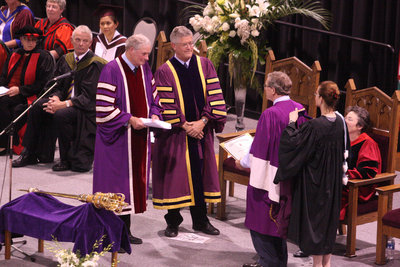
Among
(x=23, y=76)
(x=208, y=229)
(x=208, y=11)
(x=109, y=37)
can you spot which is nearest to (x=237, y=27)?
(x=208, y=11)

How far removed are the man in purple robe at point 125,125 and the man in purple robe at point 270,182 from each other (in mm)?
992

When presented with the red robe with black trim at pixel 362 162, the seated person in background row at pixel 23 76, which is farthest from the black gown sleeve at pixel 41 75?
the red robe with black trim at pixel 362 162

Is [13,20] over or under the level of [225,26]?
under

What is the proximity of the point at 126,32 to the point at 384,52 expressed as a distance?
4.39 metres

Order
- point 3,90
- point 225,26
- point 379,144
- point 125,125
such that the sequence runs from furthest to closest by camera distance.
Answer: point 3,90, point 225,26, point 379,144, point 125,125

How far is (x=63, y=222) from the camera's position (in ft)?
16.4

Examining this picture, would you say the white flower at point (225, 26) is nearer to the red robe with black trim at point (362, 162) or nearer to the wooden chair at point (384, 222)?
the red robe with black trim at point (362, 162)

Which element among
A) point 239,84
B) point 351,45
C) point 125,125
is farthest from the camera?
point 351,45

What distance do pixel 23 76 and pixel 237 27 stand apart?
8.53ft

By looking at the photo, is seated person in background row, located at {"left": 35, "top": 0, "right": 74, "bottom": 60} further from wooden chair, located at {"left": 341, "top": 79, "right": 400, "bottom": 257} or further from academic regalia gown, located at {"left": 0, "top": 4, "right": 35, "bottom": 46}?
wooden chair, located at {"left": 341, "top": 79, "right": 400, "bottom": 257}

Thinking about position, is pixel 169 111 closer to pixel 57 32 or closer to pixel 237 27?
pixel 237 27

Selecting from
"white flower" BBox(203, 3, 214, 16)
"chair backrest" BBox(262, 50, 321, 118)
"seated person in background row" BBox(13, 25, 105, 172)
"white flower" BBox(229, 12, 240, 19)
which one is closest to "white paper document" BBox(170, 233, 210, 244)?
"chair backrest" BBox(262, 50, 321, 118)

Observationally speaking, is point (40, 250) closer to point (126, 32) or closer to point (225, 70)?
point (225, 70)

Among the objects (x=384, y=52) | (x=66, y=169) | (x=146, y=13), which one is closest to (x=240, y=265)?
(x=66, y=169)
